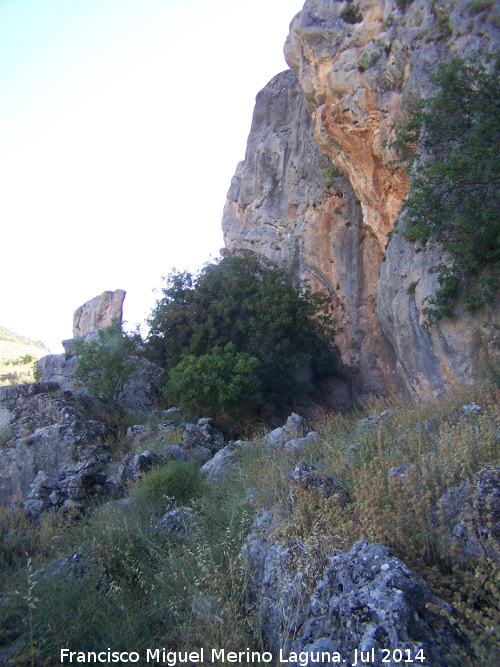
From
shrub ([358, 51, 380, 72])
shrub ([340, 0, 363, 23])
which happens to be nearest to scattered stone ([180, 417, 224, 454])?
shrub ([358, 51, 380, 72])

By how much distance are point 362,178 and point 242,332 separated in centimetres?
693

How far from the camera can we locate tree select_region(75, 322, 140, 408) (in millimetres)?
13992

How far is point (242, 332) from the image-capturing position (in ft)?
50.5

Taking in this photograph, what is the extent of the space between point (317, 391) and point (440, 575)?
14.2 meters

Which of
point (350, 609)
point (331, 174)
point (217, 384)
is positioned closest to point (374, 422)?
point (350, 609)

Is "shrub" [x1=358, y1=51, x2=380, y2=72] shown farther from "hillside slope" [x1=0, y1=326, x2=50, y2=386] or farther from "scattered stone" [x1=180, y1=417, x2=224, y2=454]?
"hillside slope" [x1=0, y1=326, x2=50, y2=386]

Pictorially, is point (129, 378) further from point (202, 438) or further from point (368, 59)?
point (368, 59)

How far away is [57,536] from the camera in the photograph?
506 centimetres

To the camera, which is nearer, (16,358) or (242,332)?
(242,332)

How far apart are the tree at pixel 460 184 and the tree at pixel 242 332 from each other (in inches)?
194

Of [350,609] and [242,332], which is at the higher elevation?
[242,332]

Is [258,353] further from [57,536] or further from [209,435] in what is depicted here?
[57,536]

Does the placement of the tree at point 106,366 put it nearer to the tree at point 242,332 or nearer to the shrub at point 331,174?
the tree at point 242,332

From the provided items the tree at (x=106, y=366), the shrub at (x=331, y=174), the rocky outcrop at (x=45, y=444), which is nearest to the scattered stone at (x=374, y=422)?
the rocky outcrop at (x=45, y=444)
